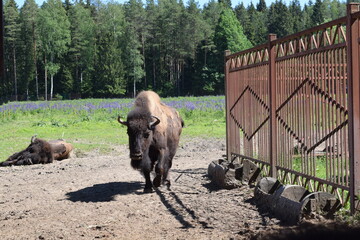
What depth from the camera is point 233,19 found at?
85.9 meters

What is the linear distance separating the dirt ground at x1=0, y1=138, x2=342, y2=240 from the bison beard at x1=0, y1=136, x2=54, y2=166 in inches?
65.2

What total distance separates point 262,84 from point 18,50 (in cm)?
8107

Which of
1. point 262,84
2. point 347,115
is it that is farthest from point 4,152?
point 347,115

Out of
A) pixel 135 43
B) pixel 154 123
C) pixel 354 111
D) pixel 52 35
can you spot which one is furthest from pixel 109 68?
pixel 354 111

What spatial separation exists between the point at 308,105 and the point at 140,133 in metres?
2.89

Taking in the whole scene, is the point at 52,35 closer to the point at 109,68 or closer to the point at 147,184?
the point at 109,68

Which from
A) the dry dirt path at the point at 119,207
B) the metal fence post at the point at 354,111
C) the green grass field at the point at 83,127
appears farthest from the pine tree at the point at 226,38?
the metal fence post at the point at 354,111

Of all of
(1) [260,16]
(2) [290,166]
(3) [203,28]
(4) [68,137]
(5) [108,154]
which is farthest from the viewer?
(1) [260,16]

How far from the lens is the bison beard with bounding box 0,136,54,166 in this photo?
13.9 metres

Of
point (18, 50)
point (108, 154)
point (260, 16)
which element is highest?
point (260, 16)

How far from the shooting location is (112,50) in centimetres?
8031

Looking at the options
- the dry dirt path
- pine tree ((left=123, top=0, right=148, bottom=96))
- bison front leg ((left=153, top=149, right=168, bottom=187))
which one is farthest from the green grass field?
pine tree ((left=123, top=0, right=148, bottom=96))

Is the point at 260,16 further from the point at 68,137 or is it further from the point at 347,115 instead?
the point at 347,115

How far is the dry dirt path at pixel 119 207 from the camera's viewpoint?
6.16m
